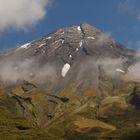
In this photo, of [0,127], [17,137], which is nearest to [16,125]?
[0,127]

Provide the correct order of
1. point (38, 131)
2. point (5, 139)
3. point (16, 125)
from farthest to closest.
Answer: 1. point (16, 125)
2. point (38, 131)
3. point (5, 139)

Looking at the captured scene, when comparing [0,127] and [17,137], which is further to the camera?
[0,127]

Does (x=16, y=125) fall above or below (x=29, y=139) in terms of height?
above

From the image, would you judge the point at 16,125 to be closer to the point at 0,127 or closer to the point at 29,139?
the point at 0,127

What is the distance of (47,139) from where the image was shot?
16800cm

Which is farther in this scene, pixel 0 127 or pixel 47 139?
pixel 0 127

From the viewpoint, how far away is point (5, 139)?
162125 mm

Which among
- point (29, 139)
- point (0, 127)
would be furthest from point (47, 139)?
point (0, 127)

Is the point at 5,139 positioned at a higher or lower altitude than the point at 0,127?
lower

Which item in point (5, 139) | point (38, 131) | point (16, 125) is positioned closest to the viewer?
point (5, 139)

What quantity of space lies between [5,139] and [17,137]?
230 inches

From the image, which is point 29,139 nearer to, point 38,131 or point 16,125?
point 38,131

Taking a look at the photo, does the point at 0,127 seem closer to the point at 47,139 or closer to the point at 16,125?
the point at 16,125

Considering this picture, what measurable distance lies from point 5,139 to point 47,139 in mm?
14628
